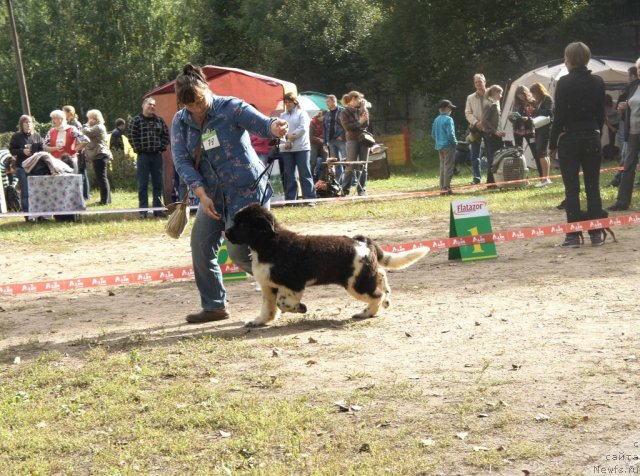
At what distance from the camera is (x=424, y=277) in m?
9.26

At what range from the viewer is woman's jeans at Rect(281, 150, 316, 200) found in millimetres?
16812

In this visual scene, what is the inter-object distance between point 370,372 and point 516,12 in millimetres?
29394

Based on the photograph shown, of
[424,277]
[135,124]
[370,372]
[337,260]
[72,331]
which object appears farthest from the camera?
[135,124]

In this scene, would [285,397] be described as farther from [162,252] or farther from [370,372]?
[162,252]

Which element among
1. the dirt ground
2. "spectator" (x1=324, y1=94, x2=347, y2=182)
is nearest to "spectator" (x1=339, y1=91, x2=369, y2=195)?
"spectator" (x1=324, y1=94, x2=347, y2=182)

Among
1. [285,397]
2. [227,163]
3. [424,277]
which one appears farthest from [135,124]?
[285,397]

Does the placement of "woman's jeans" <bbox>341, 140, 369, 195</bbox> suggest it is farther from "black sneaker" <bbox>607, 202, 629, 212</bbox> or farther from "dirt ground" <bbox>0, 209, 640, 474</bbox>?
"dirt ground" <bbox>0, 209, 640, 474</bbox>

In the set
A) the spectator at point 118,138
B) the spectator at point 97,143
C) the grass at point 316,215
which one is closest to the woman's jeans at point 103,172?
the spectator at point 97,143

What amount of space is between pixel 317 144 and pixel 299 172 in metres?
4.76

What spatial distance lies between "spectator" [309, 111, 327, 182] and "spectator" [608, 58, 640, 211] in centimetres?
905

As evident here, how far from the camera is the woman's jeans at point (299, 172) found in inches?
662

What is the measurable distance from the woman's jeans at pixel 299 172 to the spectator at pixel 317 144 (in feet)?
13.0

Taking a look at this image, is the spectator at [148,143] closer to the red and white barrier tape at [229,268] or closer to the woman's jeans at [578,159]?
the red and white barrier tape at [229,268]

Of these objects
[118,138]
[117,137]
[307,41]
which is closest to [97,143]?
[117,137]
